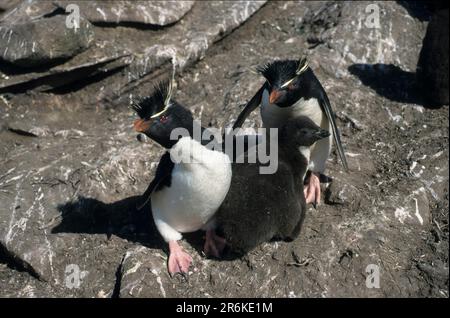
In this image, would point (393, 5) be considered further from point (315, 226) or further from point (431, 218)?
point (315, 226)

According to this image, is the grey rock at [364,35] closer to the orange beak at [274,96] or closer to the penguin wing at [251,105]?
the penguin wing at [251,105]

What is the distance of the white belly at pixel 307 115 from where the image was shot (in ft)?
16.4

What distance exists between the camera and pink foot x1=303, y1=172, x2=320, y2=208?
5.03 meters

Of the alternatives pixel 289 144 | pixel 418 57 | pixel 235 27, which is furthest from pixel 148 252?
pixel 418 57

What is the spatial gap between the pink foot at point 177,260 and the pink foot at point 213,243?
156 mm

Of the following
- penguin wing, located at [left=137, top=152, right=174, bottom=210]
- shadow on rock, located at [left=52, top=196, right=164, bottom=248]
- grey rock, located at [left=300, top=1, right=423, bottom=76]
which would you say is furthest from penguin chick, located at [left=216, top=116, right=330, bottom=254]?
grey rock, located at [left=300, top=1, right=423, bottom=76]

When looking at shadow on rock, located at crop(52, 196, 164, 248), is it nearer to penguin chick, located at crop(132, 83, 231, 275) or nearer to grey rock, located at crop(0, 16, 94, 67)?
penguin chick, located at crop(132, 83, 231, 275)

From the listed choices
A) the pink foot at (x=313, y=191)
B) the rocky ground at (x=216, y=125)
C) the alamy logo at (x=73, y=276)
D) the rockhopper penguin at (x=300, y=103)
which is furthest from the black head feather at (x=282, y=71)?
the alamy logo at (x=73, y=276)

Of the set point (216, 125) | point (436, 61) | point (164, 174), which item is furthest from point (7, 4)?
point (436, 61)

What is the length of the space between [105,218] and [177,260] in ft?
3.19

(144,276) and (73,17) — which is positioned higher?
(73,17)

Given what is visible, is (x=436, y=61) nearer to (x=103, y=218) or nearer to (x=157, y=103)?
(x=157, y=103)

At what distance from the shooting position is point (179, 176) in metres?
4.08

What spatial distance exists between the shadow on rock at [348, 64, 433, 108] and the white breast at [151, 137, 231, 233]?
313 cm
